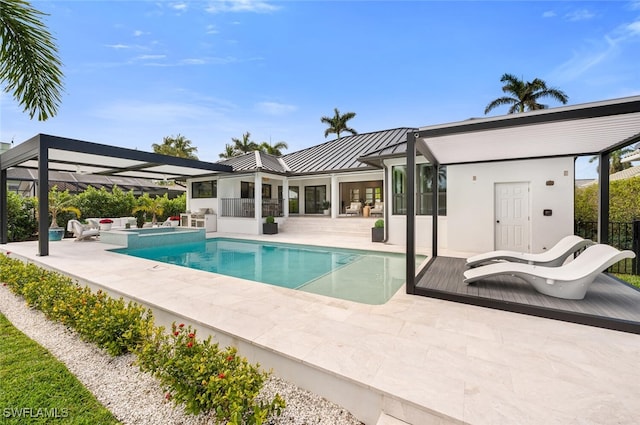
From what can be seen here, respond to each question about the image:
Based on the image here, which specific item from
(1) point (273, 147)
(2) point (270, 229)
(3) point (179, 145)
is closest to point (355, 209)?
(2) point (270, 229)

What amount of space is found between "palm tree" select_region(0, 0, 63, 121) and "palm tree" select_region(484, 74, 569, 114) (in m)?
24.2

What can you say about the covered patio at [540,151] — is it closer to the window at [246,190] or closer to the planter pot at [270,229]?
the planter pot at [270,229]

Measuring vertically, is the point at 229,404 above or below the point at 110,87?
below

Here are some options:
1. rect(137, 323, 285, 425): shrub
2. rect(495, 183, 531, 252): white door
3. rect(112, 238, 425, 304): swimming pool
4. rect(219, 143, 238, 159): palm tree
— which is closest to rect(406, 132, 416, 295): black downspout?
rect(112, 238, 425, 304): swimming pool

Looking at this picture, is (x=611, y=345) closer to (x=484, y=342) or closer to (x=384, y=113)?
(x=484, y=342)

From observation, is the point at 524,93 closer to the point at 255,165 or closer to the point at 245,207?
the point at 255,165

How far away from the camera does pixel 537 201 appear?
8.08m

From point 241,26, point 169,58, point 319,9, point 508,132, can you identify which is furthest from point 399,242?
point 169,58

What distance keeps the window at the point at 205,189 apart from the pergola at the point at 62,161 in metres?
3.19

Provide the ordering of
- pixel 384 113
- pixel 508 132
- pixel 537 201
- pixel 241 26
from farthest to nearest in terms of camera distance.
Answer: pixel 384 113 < pixel 241 26 < pixel 537 201 < pixel 508 132

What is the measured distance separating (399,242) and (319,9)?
918cm

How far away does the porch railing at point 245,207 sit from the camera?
53.5 ft

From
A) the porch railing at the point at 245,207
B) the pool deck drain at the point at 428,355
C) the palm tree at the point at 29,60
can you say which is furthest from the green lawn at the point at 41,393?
the porch railing at the point at 245,207

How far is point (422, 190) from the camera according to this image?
10852 mm
